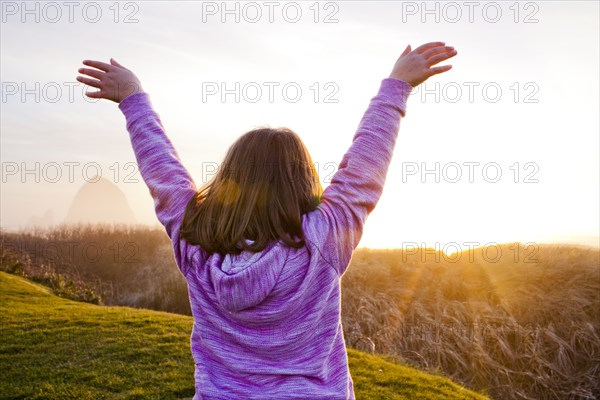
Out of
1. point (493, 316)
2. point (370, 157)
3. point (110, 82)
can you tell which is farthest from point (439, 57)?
point (493, 316)

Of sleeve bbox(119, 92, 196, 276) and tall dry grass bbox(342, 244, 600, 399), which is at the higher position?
sleeve bbox(119, 92, 196, 276)

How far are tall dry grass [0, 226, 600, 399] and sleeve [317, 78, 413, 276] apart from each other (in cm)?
693

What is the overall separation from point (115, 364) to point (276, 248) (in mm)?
5901

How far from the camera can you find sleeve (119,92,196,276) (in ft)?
5.47

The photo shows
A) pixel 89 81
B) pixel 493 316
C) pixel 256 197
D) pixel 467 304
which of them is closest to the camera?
pixel 256 197

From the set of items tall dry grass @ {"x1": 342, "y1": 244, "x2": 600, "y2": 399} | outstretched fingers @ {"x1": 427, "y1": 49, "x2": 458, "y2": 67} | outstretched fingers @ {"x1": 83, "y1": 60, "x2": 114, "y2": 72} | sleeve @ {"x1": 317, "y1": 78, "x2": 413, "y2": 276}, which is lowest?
tall dry grass @ {"x1": 342, "y1": 244, "x2": 600, "y2": 399}

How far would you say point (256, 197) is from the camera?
1.54m

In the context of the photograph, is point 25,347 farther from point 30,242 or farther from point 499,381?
point 30,242

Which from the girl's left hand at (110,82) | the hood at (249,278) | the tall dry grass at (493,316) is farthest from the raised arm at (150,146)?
the tall dry grass at (493,316)

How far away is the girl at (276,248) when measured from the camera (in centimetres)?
148

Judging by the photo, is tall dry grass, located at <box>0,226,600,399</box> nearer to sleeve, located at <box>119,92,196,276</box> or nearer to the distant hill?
sleeve, located at <box>119,92,196,276</box>

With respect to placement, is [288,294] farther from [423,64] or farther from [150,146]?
[423,64]

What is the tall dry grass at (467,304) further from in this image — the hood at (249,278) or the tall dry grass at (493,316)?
the hood at (249,278)

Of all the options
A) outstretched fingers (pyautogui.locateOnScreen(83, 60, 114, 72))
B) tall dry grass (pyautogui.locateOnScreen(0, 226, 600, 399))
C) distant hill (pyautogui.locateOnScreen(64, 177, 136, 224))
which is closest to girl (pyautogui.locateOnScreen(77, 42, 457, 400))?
outstretched fingers (pyautogui.locateOnScreen(83, 60, 114, 72))
